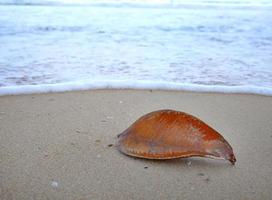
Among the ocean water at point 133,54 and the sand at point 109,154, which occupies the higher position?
the sand at point 109,154

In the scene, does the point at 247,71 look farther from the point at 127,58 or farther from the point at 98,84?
the point at 98,84

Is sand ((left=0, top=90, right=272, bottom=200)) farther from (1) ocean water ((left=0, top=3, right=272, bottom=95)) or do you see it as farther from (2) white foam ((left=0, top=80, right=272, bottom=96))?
(1) ocean water ((left=0, top=3, right=272, bottom=95))

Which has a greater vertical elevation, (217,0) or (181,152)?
(181,152)

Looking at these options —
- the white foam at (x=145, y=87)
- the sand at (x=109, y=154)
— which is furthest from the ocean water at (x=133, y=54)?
the sand at (x=109, y=154)

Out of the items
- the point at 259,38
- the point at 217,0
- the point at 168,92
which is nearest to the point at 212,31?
the point at 259,38

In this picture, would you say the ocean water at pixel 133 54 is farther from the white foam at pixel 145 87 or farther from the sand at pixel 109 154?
the sand at pixel 109 154

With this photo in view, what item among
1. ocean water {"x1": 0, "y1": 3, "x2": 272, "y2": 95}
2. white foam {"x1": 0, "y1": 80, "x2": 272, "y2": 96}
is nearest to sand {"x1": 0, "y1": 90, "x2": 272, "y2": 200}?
white foam {"x1": 0, "y1": 80, "x2": 272, "y2": 96}
